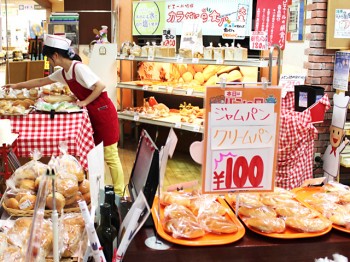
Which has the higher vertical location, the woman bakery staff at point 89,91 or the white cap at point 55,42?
the white cap at point 55,42

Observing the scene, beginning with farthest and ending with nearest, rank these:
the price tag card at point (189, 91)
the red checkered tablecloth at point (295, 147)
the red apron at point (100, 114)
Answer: the price tag card at point (189, 91), the red apron at point (100, 114), the red checkered tablecloth at point (295, 147)

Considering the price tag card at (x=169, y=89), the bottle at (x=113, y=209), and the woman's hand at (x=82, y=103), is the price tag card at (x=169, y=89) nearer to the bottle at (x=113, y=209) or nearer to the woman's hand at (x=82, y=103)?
the woman's hand at (x=82, y=103)

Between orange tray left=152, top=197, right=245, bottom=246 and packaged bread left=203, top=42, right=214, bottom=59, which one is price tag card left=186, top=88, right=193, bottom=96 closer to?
packaged bread left=203, top=42, right=214, bottom=59

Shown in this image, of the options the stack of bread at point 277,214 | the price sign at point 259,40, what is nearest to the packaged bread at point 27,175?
the stack of bread at point 277,214

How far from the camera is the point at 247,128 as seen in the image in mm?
1814

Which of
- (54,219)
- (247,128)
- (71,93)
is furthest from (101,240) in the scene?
(71,93)

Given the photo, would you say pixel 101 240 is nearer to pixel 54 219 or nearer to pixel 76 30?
pixel 54 219

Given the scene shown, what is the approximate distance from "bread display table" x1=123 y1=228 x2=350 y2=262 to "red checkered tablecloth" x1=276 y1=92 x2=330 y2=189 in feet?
6.67

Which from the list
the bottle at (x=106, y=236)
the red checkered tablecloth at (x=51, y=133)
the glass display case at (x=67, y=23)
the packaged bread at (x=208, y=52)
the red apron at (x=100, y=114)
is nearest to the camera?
the bottle at (x=106, y=236)

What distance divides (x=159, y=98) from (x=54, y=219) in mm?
6409

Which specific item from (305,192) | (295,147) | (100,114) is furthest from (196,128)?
(305,192)

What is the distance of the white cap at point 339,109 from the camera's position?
4.21m

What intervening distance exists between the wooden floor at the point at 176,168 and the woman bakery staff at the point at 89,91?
1.08 m

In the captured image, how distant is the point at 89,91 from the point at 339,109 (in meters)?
2.44
